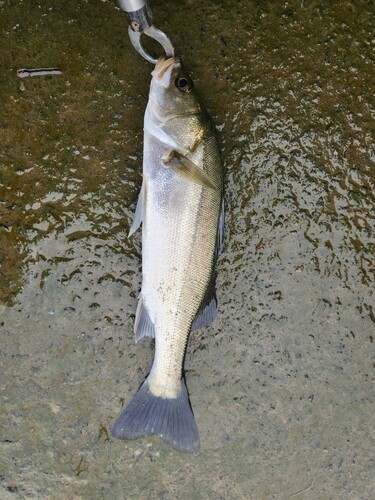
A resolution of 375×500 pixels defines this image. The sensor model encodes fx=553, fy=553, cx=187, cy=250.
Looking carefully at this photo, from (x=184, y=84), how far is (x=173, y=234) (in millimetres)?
697

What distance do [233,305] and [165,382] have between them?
0.52 meters

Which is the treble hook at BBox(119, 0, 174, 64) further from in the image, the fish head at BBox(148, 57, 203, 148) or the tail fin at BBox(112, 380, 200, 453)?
the tail fin at BBox(112, 380, 200, 453)

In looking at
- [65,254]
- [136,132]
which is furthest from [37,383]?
[136,132]

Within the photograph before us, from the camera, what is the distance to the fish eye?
2551mm

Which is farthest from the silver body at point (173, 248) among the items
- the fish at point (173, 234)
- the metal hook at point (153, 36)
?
the metal hook at point (153, 36)

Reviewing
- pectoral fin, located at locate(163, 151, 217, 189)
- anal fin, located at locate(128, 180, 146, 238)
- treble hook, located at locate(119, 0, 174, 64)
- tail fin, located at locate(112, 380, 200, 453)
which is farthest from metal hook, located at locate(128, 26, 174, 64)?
tail fin, located at locate(112, 380, 200, 453)

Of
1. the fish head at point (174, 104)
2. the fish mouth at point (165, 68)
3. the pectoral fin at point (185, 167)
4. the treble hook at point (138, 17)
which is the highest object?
the treble hook at point (138, 17)

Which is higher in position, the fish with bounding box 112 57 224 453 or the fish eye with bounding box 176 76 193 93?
the fish eye with bounding box 176 76 193 93

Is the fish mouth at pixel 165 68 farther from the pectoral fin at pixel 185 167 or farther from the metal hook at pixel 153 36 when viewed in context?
the pectoral fin at pixel 185 167

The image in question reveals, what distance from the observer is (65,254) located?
2840 millimetres

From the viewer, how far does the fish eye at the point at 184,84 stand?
2551 millimetres

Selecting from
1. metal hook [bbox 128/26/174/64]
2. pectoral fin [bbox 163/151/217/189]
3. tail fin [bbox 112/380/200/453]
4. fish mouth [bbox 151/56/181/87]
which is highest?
metal hook [bbox 128/26/174/64]

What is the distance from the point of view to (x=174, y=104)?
2561mm

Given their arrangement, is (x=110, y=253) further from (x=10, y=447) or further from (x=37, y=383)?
(x=10, y=447)
